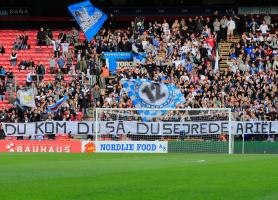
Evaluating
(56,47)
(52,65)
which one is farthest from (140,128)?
(56,47)

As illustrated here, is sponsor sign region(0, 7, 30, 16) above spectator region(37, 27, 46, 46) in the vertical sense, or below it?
above

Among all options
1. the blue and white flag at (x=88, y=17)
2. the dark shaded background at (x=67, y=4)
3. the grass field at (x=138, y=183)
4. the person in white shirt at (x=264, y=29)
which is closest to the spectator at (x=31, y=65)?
the blue and white flag at (x=88, y=17)

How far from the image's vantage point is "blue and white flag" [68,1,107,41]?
4912 cm

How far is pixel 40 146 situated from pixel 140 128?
199 inches

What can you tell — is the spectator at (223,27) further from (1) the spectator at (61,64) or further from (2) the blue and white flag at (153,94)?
(1) the spectator at (61,64)

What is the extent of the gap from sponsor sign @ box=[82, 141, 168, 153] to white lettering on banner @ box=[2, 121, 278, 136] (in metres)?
0.96

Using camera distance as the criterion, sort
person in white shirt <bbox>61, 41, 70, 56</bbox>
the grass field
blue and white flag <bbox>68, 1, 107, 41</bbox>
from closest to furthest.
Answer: the grass field → blue and white flag <bbox>68, 1, 107, 41</bbox> → person in white shirt <bbox>61, 41, 70, 56</bbox>

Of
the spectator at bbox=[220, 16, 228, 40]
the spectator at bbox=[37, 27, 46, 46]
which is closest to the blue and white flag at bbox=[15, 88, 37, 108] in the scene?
the spectator at bbox=[37, 27, 46, 46]

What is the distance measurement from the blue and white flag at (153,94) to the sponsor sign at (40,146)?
5.59 meters

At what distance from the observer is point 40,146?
127ft

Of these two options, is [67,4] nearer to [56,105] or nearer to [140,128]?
[56,105]

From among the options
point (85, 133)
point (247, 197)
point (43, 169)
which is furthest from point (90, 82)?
point (247, 197)

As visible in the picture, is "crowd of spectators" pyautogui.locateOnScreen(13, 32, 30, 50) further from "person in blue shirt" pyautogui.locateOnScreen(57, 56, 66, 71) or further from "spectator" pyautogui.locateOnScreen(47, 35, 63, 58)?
"person in blue shirt" pyautogui.locateOnScreen(57, 56, 66, 71)

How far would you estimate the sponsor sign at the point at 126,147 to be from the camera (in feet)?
125
